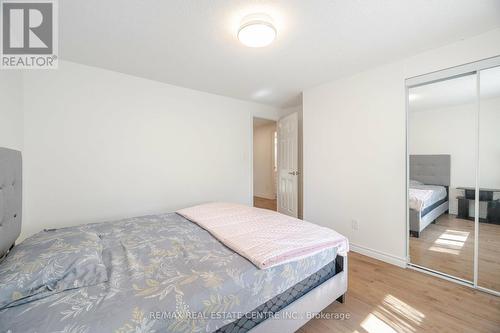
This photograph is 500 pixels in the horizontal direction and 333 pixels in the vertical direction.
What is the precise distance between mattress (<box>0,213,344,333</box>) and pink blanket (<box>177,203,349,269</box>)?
0.06 m

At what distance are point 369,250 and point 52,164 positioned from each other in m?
3.80

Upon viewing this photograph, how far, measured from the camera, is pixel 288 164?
4.03 metres

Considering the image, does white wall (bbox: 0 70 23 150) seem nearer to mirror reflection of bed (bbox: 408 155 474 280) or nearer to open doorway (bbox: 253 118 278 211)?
mirror reflection of bed (bbox: 408 155 474 280)

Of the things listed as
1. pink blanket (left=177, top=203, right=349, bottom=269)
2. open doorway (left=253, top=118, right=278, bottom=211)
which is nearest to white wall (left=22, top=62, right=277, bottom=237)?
pink blanket (left=177, top=203, right=349, bottom=269)

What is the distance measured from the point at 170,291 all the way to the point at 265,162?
18.2 ft

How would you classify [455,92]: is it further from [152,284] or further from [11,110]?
[11,110]

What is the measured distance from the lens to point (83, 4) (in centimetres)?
146

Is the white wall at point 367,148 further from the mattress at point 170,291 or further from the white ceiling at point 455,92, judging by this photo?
the mattress at point 170,291

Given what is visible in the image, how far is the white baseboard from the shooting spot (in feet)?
7.52

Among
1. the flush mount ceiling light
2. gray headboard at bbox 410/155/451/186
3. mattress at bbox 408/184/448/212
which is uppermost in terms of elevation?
the flush mount ceiling light

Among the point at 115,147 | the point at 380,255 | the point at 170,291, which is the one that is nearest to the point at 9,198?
the point at 170,291

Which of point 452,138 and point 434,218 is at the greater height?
point 452,138

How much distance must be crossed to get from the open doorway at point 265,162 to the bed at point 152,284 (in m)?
4.39

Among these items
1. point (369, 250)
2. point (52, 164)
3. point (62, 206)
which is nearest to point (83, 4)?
point (52, 164)
